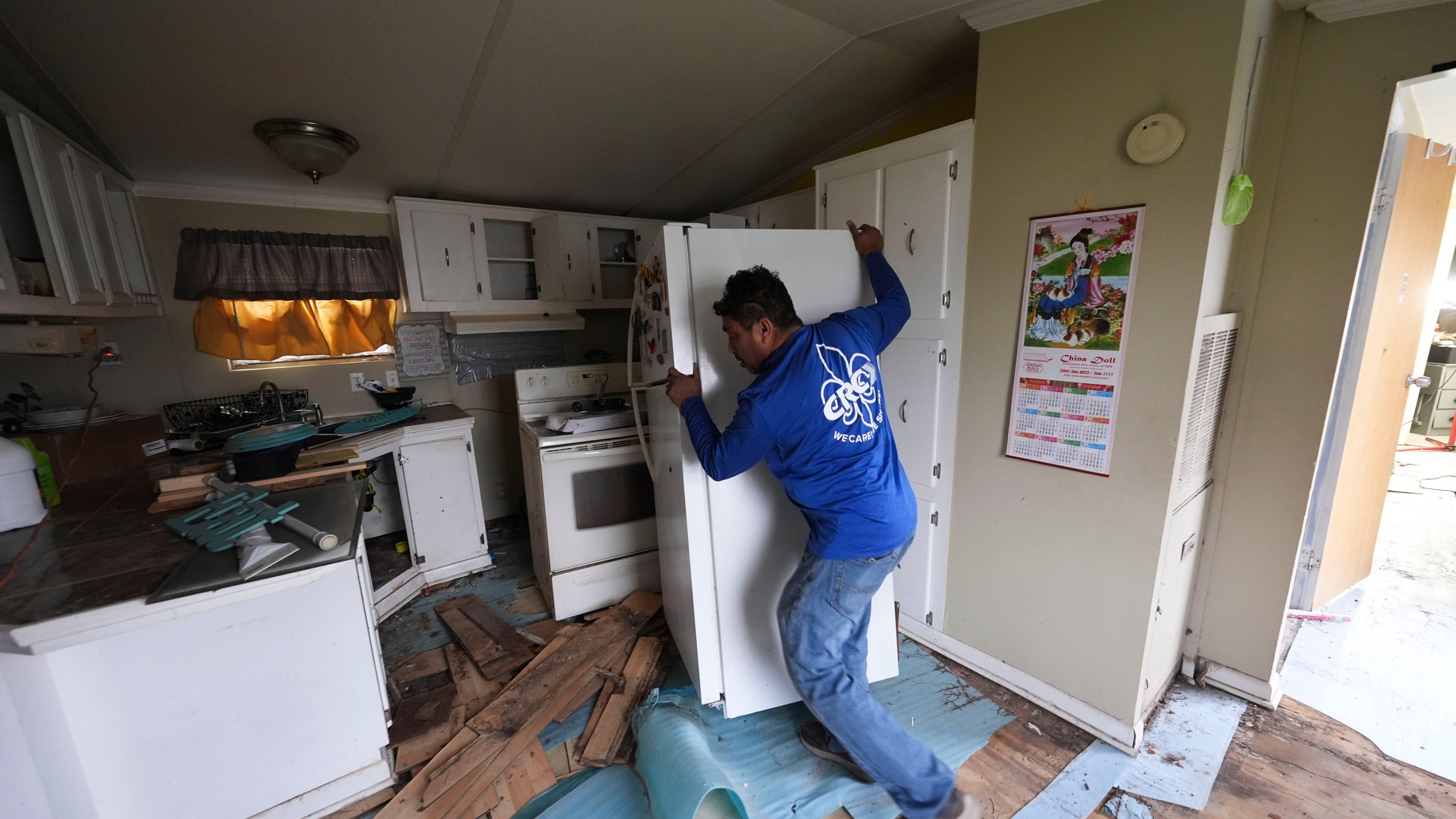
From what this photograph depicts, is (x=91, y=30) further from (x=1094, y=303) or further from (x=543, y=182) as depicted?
(x=1094, y=303)

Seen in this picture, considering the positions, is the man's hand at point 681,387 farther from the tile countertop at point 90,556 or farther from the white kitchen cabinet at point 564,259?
the white kitchen cabinet at point 564,259

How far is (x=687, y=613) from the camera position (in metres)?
1.83

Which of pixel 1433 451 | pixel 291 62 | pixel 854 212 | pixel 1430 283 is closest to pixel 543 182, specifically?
pixel 291 62

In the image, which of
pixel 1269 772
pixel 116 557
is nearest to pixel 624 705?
pixel 116 557

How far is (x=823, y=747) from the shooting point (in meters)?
1.69

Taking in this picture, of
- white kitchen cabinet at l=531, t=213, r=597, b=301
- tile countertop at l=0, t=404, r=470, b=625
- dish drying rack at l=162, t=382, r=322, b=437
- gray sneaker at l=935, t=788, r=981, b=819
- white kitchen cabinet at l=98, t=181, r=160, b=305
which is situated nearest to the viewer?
tile countertop at l=0, t=404, r=470, b=625

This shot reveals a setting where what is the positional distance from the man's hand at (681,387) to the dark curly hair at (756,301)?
0.75 feet

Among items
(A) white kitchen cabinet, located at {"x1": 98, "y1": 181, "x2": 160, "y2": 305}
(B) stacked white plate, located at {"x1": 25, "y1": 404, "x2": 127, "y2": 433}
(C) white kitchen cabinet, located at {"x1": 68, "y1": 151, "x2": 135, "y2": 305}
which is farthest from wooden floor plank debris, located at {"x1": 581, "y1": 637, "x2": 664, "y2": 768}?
(A) white kitchen cabinet, located at {"x1": 98, "y1": 181, "x2": 160, "y2": 305}

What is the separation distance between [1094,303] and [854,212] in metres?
0.94

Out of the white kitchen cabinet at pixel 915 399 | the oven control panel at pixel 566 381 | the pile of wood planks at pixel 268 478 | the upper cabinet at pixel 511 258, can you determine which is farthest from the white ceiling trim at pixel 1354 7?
the pile of wood planks at pixel 268 478

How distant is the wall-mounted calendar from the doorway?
2.45 ft

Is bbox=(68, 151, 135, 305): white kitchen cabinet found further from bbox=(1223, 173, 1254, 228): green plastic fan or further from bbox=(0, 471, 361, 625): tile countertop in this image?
bbox=(1223, 173, 1254, 228): green plastic fan

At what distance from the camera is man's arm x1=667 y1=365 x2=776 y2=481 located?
1362mm

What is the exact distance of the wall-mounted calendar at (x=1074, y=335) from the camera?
4.94 feet
